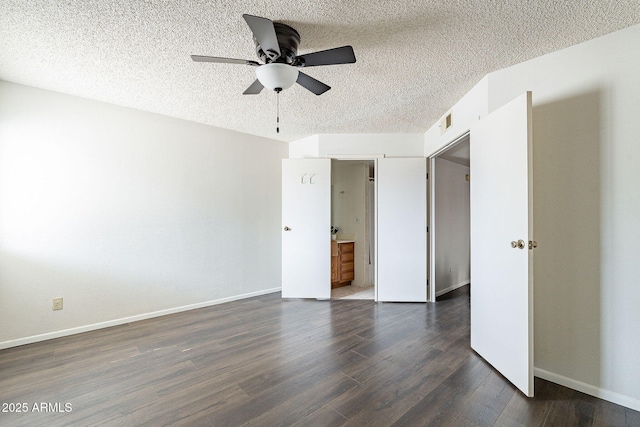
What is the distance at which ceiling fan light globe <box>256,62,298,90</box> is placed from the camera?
5.58 ft

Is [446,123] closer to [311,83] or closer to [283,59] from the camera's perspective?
[311,83]

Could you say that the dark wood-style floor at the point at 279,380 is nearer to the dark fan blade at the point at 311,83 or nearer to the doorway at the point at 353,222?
the doorway at the point at 353,222

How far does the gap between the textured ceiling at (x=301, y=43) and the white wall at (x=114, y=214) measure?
40 cm

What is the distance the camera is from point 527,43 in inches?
72.7

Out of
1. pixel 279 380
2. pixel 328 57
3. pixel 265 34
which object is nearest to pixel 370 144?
pixel 328 57

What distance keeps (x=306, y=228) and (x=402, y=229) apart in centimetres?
133

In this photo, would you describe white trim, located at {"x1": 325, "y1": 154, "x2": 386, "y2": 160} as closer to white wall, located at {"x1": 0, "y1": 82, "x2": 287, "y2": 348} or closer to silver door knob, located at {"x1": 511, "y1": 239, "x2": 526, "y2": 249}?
white wall, located at {"x1": 0, "y1": 82, "x2": 287, "y2": 348}

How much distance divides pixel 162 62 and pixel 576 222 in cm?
320

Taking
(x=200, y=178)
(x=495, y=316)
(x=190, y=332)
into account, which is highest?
(x=200, y=178)

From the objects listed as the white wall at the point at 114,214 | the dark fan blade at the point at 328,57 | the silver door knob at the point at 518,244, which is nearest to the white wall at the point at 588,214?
the silver door knob at the point at 518,244

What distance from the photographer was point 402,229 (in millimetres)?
3688

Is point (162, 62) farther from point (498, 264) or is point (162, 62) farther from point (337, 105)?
point (498, 264)

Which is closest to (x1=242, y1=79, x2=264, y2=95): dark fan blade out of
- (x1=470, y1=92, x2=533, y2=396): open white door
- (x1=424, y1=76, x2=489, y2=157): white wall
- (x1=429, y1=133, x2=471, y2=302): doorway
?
(x1=470, y1=92, x2=533, y2=396): open white door

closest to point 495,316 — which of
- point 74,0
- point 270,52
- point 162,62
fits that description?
point 270,52
